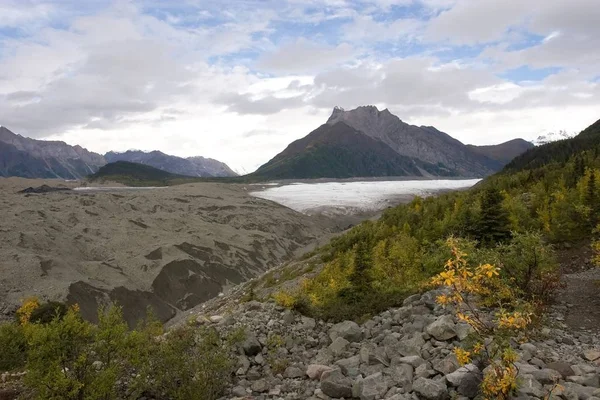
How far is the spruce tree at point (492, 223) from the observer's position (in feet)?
81.8

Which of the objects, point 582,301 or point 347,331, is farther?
point 582,301

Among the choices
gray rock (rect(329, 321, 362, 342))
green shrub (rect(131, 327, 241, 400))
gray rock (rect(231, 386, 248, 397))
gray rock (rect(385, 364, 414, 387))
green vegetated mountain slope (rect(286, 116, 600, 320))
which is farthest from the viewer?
green vegetated mountain slope (rect(286, 116, 600, 320))

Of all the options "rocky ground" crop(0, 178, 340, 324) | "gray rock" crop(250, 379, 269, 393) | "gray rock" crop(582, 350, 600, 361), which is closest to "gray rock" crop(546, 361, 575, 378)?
"gray rock" crop(582, 350, 600, 361)

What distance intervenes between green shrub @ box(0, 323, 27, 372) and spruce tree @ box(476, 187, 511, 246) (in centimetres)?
2574

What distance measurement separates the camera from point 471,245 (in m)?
14.9

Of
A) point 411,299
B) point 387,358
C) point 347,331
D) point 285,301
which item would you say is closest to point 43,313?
point 285,301

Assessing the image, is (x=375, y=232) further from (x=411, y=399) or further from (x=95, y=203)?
(x=95, y=203)

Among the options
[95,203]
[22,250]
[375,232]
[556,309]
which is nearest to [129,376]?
[556,309]

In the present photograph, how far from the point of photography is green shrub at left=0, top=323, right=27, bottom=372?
18219 millimetres

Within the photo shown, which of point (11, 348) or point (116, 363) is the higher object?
point (116, 363)

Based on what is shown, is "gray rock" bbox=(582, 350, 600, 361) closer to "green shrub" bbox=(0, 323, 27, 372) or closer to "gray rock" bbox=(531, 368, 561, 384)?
"gray rock" bbox=(531, 368, 561, 384)

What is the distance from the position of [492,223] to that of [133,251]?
52.5m

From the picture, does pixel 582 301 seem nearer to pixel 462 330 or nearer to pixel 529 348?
pixel 529 348

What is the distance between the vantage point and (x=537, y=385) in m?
7.42
